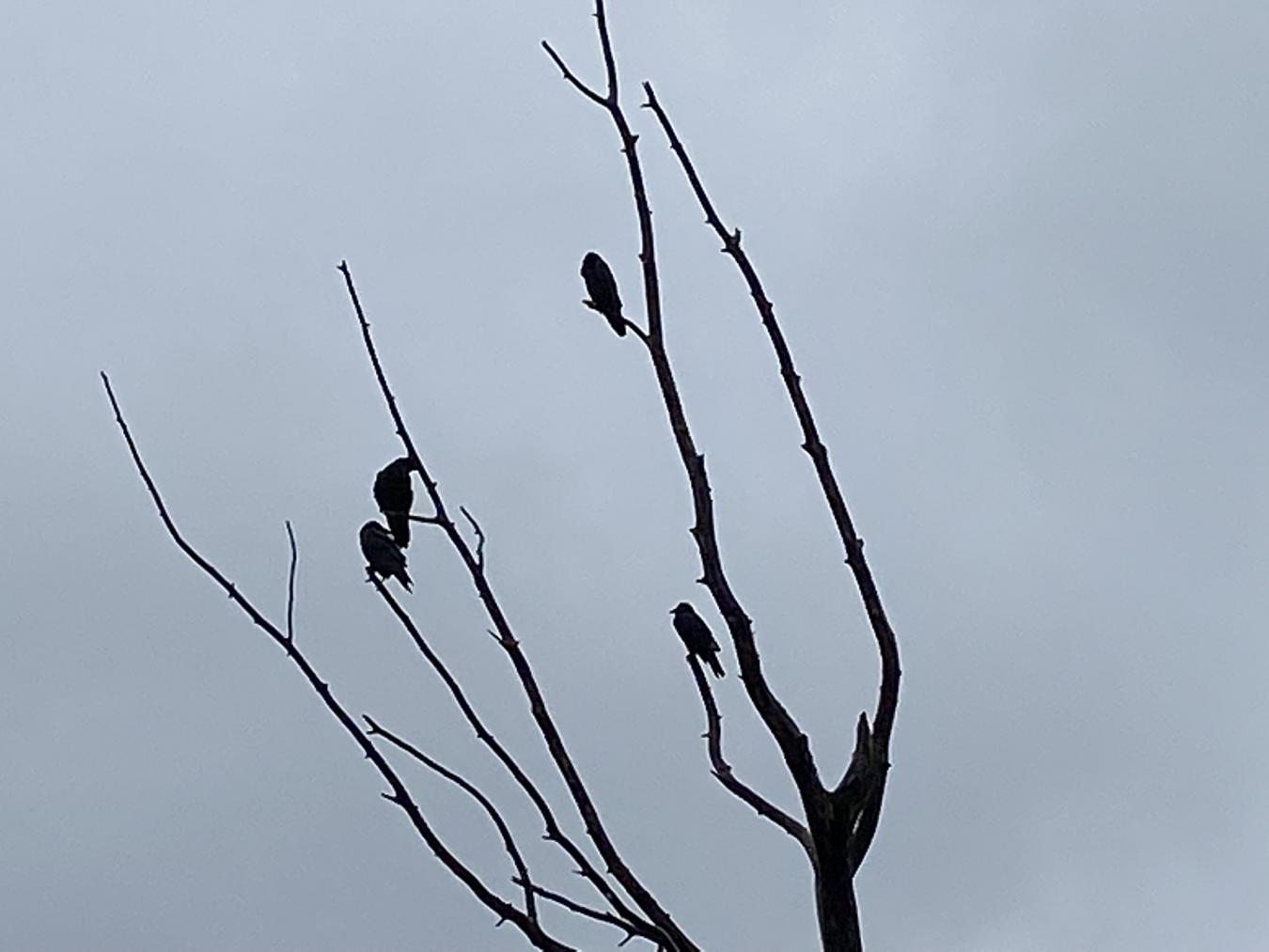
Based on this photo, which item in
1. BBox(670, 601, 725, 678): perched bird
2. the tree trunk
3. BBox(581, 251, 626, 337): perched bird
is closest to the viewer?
the tree trunk

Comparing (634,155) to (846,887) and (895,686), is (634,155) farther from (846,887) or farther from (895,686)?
(846,887)

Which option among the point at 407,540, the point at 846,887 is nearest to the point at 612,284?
the point at 407,540

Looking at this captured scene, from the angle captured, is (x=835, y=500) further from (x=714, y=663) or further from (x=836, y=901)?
(x=714, y=663)

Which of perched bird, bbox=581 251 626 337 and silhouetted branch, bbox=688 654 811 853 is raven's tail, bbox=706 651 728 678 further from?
silhouetted branch, bbox=688 654 811 853

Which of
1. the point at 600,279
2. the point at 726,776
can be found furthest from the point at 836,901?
the point at 600,279

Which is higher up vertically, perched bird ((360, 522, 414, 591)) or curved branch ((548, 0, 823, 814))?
perched bird ((360, 522, 414, 591))

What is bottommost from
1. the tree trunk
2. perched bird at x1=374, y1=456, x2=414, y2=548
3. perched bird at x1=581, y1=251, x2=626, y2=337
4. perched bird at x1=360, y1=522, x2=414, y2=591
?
the tree trunk

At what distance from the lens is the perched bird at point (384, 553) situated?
9898 mm

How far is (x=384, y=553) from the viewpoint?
36.4 feet

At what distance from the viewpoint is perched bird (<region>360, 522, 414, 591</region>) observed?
32.5ft

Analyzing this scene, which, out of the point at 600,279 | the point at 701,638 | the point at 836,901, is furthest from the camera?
the point at 600,279

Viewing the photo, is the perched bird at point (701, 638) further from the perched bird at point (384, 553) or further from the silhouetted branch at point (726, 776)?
the silhouetted branch at point (726, 776)

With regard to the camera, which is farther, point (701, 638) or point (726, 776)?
point (701, 638)

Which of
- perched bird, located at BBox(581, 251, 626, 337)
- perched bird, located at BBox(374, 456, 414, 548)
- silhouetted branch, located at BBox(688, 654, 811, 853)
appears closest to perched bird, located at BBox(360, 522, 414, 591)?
perched bird, located at BBox(374, 456, 414, 548)
